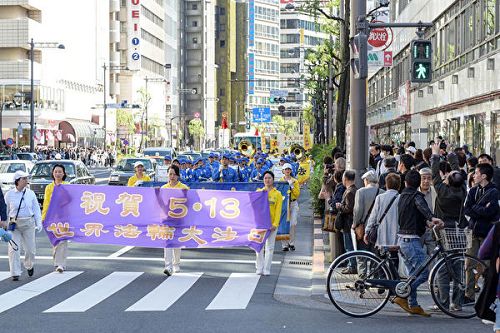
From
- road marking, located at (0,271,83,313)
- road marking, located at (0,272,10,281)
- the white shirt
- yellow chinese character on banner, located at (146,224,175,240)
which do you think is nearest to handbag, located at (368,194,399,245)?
road marking, located at (0,271,83,313)

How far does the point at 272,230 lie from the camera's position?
17062mm

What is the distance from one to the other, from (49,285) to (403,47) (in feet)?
138

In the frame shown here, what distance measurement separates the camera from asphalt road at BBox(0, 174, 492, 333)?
11555mm

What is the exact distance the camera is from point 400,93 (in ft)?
179

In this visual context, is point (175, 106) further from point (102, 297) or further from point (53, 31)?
point (102, 297)

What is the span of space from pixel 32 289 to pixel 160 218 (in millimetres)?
3253

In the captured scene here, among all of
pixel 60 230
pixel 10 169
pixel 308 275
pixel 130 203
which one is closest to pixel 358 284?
pixel 308 275

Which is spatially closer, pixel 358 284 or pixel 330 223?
pixel 358 284

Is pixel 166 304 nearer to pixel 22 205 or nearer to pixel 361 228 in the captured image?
pixel 361 228

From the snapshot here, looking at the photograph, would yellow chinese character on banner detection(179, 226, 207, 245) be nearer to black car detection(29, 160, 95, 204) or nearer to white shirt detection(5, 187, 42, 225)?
white shirt detection(5, 187, 42, 225)

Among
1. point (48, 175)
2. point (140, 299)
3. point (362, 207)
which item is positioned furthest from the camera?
point (48, 175)

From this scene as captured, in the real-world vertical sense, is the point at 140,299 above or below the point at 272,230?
below

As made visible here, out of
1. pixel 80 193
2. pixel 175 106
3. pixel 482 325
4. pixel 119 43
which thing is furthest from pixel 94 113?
pixel 482 325

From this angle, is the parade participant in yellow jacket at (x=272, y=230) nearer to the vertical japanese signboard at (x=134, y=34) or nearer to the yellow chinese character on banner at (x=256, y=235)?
the yellow chinese character on banner at (x=256, y=235)
